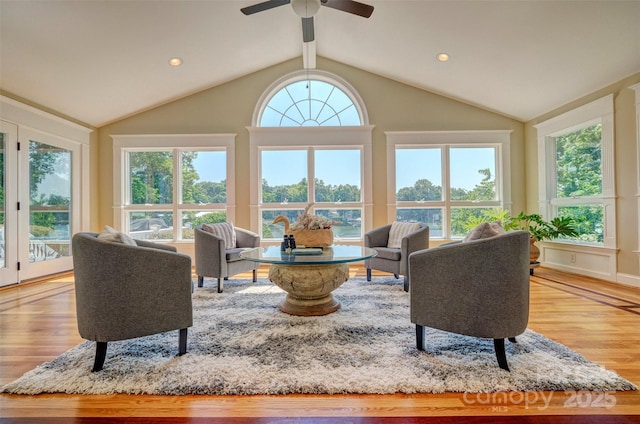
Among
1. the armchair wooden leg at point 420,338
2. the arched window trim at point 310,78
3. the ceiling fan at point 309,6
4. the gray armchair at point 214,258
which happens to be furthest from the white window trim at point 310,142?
the armchair wooden leg at point 420,338

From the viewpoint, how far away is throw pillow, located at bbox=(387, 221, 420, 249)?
12.6 feet

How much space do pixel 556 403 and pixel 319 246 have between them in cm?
196

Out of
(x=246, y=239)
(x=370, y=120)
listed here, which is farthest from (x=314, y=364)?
(x=370, y=120)

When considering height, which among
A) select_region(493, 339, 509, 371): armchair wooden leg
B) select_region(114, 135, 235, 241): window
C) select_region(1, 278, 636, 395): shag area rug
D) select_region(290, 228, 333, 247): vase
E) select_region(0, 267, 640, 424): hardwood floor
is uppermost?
select_region(114, 135, 235, 241): window

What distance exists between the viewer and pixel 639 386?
1554 millimetres

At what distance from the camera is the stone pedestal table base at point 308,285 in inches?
102

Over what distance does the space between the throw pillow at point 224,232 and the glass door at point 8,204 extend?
2425mm

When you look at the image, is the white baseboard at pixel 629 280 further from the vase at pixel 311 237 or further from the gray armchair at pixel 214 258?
the gray armchair at pixel 214 258

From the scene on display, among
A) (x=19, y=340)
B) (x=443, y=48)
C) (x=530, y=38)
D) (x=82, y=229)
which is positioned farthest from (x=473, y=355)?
(x=82, y=229)

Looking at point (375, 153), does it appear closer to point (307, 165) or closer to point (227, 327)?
Answer: point (307, 165)

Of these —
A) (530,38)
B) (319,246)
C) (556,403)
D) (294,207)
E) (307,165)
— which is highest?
(530,38)

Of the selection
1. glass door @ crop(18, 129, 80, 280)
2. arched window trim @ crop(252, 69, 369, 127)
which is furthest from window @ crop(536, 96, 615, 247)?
glass door @ crop(18, 129, 80, 280)

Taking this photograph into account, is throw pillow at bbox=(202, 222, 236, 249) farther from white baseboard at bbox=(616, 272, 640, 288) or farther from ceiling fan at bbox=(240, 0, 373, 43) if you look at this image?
white baseboard at bbox=(616, 272, 640, 288)

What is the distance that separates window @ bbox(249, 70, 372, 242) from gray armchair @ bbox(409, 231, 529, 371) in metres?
3.47
